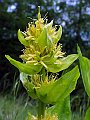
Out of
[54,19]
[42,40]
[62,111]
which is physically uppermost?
[42,40]

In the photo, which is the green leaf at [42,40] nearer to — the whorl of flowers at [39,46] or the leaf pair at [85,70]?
the whorl of flowers at [39,46]

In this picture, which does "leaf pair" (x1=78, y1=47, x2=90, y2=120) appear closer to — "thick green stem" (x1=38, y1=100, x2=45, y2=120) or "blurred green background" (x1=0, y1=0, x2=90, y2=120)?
"thick green stem" (x1=38, y1=100, x2=45, y2=120)

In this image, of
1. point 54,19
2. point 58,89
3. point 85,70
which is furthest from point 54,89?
point 54,19

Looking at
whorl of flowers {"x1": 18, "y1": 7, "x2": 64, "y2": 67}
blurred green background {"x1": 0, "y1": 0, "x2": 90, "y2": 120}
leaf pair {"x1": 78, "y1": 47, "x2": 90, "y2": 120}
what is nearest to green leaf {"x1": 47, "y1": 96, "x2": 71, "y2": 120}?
leaf pair {"x1": 78, "y1": 47, "x2": 90, "y2": 120}

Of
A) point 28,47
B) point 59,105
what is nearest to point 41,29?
point 28,47

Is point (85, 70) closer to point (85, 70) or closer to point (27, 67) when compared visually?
point (85, 70)

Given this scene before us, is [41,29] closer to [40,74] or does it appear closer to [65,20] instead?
[40,74]

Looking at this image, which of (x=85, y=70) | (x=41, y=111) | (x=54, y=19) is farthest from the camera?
(x=54, y=19)

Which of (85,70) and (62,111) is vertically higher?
(85,70)
